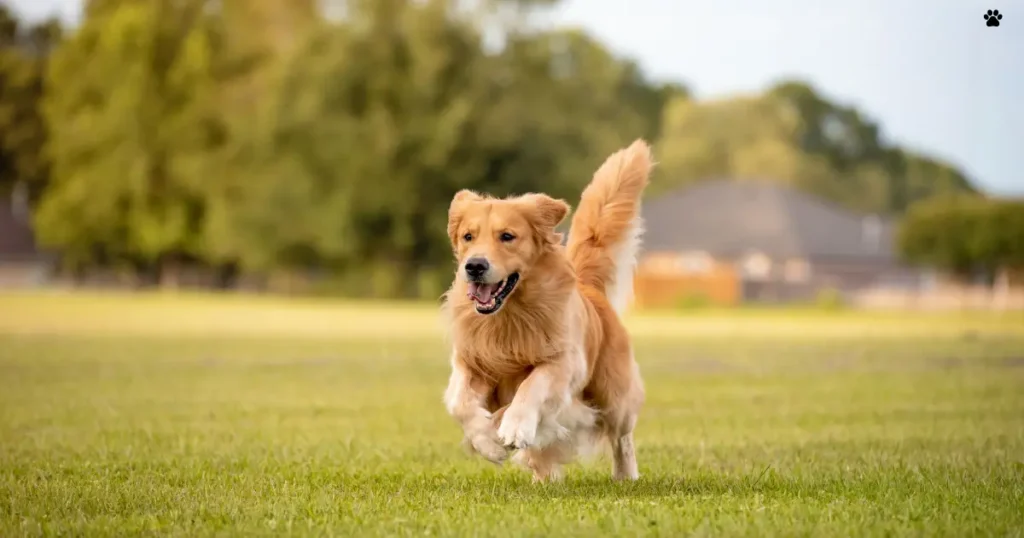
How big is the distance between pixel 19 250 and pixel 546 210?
8389cm

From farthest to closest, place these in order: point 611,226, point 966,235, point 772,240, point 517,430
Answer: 1. point 772,240
2. point 966,235
3. point 611,226
4. point 517,430

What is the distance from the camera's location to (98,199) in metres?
63.4

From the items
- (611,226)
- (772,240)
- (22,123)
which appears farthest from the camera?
(22,123)

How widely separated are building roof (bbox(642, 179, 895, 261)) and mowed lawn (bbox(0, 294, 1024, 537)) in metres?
44.8

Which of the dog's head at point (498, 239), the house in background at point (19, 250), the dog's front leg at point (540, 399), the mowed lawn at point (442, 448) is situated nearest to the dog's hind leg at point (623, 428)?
the mowed lawn at point (442, 448)

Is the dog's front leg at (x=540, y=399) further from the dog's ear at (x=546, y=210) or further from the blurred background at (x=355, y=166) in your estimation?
the blurred background at (x=355, y=166)

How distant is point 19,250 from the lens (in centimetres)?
8531

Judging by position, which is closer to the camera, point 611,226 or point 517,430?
point 517,430

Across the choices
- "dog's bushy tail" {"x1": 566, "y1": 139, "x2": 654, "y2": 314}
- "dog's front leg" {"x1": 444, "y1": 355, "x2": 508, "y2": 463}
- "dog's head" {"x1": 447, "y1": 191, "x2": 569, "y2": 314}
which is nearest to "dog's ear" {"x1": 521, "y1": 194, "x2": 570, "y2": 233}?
"dog's head" {"x1": 447, "y1": 191, "x2": 569, "y2": 314}

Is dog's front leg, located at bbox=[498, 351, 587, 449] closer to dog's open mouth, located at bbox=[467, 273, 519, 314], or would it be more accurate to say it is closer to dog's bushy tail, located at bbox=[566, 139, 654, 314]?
dog's open mouth, located at bbox=[467, 273, 519, 314]

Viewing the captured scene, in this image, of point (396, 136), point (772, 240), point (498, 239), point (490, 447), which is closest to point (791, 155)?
point (772, 240)

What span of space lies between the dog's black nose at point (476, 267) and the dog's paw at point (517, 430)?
774 mm

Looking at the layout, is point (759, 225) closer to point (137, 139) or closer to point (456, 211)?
point (137, 139)

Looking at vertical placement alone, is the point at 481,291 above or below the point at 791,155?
below
